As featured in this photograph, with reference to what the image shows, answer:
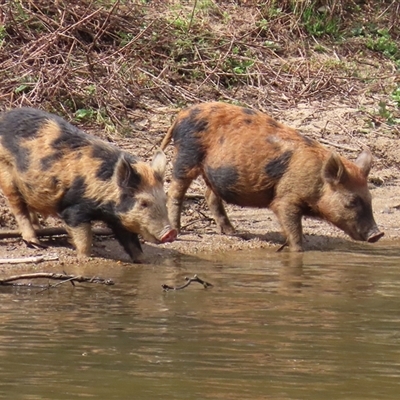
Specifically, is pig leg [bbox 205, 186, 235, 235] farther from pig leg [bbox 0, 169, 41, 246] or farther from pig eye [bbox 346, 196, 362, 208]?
pig leg [bbox 0, 169, 41, 246]

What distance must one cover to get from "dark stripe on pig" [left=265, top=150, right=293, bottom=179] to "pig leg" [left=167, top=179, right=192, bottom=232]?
2.56 feet

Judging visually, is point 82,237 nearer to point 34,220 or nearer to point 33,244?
point 33,244

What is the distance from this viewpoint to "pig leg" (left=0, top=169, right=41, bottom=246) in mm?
9719

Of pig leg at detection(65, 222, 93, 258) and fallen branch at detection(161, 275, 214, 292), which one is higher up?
fallen branch at detection(161, 275, 214, 292)

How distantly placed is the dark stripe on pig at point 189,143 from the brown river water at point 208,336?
53.9 inches

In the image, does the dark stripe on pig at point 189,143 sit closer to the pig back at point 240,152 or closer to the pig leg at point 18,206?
the pig back at point 240,152

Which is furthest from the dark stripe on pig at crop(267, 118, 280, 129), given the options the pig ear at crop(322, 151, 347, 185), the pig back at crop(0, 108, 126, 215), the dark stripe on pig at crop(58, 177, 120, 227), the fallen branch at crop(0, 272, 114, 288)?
the fallen branch at crop(0, 272, 114, 288)

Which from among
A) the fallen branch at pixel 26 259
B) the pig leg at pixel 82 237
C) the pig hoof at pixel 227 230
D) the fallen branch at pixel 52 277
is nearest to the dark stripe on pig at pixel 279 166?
the pig hoof at pixel 227 230

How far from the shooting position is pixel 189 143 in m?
10.7

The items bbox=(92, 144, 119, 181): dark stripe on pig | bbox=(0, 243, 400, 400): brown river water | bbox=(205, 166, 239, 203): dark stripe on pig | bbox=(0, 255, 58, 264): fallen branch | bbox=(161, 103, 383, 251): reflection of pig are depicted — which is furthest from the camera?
bbox=(205, 166, 239, 203): dark stripe on pig

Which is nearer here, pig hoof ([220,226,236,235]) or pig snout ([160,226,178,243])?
pig snout ([160,226,178,243])

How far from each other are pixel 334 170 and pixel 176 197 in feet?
4.76

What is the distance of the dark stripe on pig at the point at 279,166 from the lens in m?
10.4

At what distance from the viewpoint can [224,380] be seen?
5715mm
